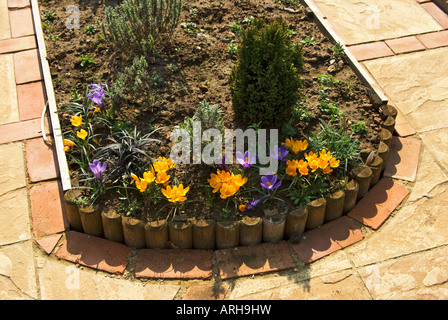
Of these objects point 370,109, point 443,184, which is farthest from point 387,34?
point 443,184

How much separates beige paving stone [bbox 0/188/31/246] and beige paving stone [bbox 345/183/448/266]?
7.37ft

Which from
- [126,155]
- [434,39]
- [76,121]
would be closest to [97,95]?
[76,121]

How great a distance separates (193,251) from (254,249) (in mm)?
413

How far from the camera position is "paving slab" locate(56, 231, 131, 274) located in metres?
3.49

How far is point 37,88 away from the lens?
4688 mm

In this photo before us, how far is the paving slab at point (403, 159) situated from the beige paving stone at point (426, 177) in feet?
0.15

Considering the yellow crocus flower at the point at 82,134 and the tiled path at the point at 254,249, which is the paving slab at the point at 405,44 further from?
the yellow crocus flower at the point at 82,134

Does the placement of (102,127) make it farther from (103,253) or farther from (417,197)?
(417,197)

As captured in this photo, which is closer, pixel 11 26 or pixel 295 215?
pixel 295 215

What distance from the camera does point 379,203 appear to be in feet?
12.8

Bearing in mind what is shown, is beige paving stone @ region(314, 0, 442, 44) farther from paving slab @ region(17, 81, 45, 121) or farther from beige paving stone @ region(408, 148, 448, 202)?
paving slab @ region(17, 81, 45, 121)

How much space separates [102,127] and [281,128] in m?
1.40

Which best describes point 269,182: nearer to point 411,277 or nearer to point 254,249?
point 254,249

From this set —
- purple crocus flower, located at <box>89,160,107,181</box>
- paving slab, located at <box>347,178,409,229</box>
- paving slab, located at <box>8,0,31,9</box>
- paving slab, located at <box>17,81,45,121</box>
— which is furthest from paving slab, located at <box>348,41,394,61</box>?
paving slab, located at <box>8,0,31,9</box>
